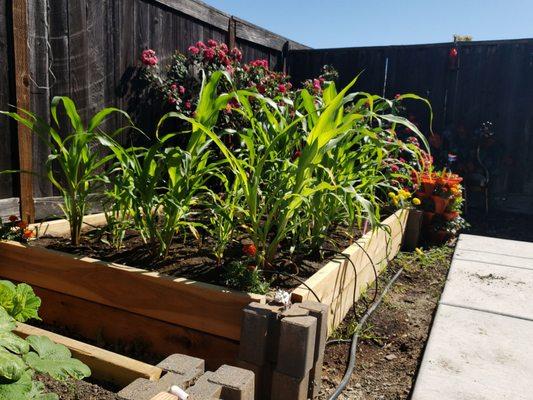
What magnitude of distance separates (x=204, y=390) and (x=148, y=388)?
10 centimetres

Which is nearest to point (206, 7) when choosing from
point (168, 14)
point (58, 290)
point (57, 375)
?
point (168, 14)

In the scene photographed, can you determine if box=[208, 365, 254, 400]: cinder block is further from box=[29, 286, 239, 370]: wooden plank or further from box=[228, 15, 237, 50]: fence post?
box=[228, 15, 237, 50]: fence post

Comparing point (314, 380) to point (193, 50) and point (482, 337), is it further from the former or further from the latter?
point (193, 50)

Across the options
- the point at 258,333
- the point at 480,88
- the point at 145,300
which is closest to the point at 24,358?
the point at 258,333

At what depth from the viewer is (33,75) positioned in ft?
7.26

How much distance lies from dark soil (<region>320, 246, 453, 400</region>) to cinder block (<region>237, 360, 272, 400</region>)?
256mm

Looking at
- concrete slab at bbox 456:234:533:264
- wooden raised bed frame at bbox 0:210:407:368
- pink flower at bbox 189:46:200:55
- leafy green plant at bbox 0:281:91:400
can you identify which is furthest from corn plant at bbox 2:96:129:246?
concrete slab at bbox 456:234:533:264

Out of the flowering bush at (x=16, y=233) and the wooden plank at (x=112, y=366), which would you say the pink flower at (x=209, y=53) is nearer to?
the flowering bush at (x=16, y=233)

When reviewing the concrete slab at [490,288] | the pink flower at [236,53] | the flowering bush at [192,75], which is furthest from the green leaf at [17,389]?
the pink flower at [236,53]

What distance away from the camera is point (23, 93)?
82.8 inches

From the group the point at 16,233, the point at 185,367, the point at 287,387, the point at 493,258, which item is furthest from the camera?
the point at 493,258

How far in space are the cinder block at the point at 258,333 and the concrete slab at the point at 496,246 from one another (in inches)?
96.3

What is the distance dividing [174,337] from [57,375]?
0.67m

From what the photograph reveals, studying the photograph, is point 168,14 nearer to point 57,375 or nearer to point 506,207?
point 57,375
